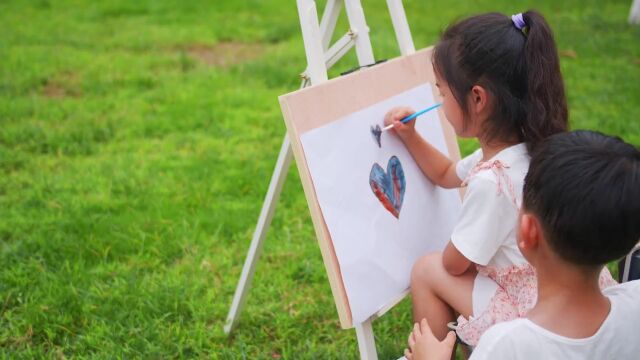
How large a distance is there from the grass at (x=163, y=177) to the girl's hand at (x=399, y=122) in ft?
2.69

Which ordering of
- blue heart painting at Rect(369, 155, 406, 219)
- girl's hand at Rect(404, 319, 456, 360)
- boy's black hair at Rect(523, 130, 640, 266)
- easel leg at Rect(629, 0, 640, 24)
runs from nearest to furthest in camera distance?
boy's black hair at Rect(523, 130, 640, 266) < girl's hand at Rect(404, 319, 456, 360) < blue heart painting at Rect(369, 155, 406, 219) < easel leg at Rect(629, 0, 640, 24)

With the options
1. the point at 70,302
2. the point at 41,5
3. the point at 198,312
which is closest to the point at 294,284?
the point at 198,312

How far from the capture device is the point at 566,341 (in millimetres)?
1211

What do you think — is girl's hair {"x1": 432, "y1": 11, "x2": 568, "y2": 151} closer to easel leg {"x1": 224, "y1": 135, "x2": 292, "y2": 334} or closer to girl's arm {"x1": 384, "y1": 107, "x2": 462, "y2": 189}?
girl's arm {"x1": 384, "y1": 107, "x2": 462, "y2": 189}

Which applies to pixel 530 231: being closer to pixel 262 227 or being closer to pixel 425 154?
pixel 425 154

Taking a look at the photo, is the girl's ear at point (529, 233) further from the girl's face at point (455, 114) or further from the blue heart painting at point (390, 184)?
the blue heart painting at point (390, 184)

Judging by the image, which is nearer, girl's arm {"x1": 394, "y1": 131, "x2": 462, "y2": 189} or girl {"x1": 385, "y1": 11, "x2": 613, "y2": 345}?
girl {"x1": 385, "y1": 11, "x2": 613, "y2": 345}

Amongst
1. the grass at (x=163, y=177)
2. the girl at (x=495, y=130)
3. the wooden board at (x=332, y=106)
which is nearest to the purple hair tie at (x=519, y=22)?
the girl at (x=495, y=130)

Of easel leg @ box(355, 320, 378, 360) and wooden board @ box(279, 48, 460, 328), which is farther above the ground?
wooden board @ box(279, 48, 460, 328)

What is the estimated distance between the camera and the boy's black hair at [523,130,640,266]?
114 cm

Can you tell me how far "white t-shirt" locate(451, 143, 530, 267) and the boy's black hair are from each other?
1.16 ft

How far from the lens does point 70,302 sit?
2.52m

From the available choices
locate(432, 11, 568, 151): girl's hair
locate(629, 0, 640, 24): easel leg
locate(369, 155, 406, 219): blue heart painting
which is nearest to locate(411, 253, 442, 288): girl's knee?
locate(369, 155, 406, 219): blue heart painting

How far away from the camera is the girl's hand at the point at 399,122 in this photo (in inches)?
74.9
